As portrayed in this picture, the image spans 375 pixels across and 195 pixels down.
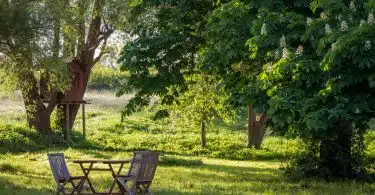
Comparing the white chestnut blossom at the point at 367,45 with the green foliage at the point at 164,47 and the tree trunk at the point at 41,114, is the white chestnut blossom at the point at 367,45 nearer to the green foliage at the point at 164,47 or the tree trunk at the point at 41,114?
the green foliage at the point at 164,47

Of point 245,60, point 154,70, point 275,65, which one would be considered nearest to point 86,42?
point 154,70

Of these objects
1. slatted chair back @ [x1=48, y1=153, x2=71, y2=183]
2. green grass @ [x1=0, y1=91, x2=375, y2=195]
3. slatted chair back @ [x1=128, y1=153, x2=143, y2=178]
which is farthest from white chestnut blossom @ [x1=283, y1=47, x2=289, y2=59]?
slatted chair back @ [x1=48, y1=153, x2=71, y2=183]

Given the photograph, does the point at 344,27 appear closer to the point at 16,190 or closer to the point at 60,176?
the point at 60,176

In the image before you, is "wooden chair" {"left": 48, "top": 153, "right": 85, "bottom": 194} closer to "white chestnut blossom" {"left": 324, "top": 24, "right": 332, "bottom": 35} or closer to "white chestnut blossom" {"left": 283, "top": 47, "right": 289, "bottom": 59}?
"white chestnut blossom" {"left": 283, "top": 47, "right": 289, "bottom": 59}

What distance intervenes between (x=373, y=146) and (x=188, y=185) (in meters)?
16.7

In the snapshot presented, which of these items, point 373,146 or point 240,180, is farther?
point 373,146

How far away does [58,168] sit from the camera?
38.1 ft

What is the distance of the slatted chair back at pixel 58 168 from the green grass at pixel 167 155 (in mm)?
1395

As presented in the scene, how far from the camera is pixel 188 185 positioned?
591 inches

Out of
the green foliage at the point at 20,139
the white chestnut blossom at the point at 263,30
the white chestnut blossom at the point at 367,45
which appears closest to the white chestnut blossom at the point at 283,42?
the white chestnut blossom at the point at 263,30

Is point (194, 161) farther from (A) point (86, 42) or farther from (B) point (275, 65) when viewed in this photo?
(B) point (275, 65)

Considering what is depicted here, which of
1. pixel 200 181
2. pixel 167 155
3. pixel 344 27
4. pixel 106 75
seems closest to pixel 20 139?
pixel 167 155

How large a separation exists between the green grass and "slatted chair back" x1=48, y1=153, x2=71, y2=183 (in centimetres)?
140

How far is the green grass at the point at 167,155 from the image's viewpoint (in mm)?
14953
